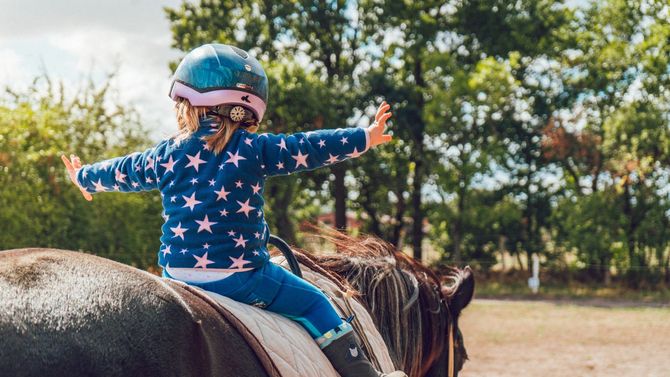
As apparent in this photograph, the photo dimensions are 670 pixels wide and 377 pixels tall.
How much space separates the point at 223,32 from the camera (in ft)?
94.3

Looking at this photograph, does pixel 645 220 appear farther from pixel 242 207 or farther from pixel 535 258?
pixel 242 207

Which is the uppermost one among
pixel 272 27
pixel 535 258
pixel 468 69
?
pixel 272 27

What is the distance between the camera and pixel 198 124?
8.26 ft

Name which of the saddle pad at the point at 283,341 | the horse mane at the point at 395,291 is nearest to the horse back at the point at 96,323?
the saddle pad at the point at 283,341

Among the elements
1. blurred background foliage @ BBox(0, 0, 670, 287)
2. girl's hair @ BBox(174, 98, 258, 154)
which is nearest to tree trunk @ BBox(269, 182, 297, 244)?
blurred background foliage @ BBox(0, 0, 670, 287)

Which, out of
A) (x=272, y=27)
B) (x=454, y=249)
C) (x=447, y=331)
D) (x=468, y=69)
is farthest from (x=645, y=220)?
(x=447, y=331)

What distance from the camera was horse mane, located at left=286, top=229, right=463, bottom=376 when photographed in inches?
133

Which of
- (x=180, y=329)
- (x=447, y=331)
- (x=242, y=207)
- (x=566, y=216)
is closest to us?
(x=180, y=329)

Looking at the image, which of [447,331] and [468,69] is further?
[468,69]

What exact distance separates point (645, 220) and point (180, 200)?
22.7 meters

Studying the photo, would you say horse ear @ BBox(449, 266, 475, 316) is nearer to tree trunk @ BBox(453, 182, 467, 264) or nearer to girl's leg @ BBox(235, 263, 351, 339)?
girl's leg @ BBox(235, 263, 351, 339)

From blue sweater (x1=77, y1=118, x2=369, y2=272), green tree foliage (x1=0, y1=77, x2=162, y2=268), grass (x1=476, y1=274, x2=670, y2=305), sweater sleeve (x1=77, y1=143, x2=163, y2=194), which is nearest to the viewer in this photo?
blue sweater (x1=77, y1=118, x2=369, y2=272)

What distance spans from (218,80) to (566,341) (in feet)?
37.6

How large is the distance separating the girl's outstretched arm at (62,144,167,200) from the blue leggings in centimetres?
35
